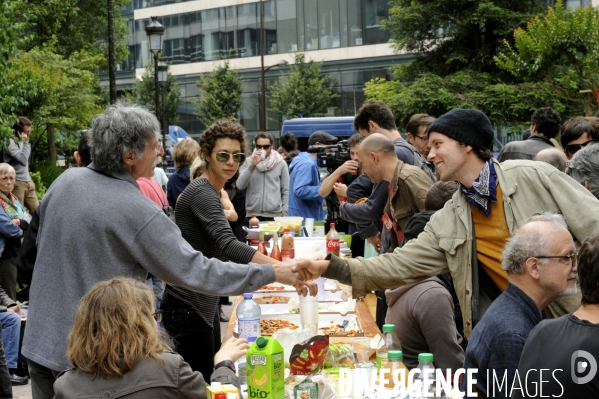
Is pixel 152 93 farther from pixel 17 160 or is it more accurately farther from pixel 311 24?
pixel 17 160

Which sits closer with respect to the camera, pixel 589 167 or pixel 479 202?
pixel 479 202

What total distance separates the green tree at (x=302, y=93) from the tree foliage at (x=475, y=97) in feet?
51.9

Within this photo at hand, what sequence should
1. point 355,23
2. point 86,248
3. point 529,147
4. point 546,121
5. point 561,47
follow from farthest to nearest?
point 355,23, point 561,47, point 546,121, point 529,147, point 86,248

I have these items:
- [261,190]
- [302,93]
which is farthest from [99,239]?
[302,93]

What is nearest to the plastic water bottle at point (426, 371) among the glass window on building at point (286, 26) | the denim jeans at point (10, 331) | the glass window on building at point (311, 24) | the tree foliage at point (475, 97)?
the denim jeans at point (10, 331)

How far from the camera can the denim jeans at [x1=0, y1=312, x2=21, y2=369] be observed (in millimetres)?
6531

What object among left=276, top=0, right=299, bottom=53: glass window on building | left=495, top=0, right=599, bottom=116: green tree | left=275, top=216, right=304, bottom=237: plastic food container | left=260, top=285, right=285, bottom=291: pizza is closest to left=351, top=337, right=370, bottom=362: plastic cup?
left=260, top=285, right=285, bottom=291: pizza

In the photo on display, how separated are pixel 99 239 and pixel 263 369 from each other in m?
0.92

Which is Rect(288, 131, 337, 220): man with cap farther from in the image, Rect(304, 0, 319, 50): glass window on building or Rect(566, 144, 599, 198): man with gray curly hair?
Rect(304, 0, 319, 50): glass window on building

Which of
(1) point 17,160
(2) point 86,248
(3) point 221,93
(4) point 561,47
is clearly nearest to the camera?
(2) point 86,248

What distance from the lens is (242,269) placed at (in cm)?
368

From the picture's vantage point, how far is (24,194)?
10875mm

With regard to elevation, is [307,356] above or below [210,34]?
below

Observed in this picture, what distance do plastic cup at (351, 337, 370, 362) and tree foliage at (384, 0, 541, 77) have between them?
82.8ft
